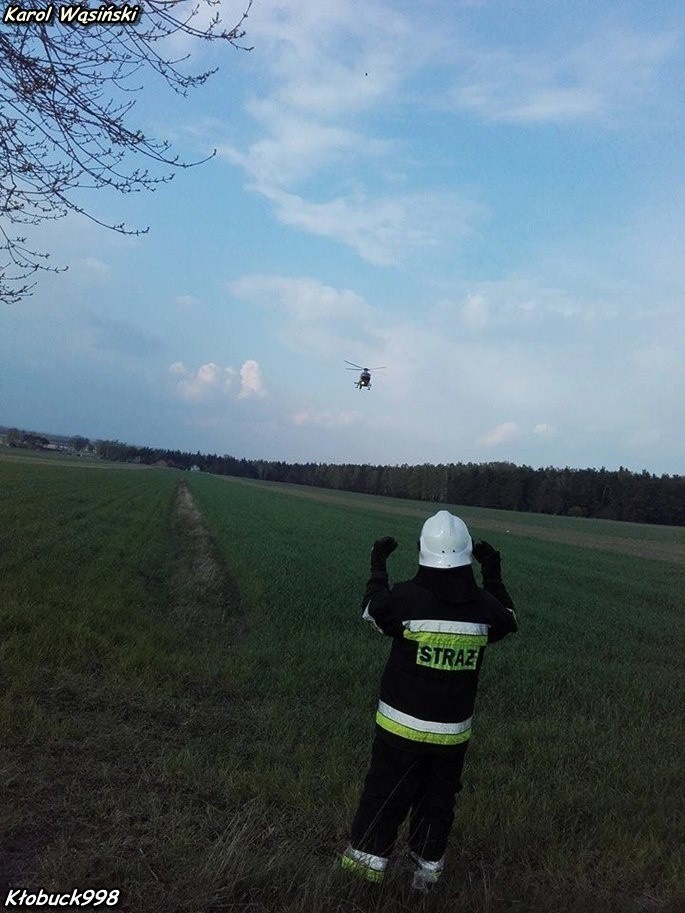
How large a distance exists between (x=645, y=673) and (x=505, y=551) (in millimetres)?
24086

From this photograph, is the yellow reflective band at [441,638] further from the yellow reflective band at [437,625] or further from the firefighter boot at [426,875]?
the firefighter boot at [426,875]

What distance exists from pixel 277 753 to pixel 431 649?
2767mm

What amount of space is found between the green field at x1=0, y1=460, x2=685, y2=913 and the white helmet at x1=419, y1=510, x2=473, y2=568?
1.62 metres

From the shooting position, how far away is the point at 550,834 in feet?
Result: 15.1

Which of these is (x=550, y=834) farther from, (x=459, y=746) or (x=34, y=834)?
(x=34, y=834)

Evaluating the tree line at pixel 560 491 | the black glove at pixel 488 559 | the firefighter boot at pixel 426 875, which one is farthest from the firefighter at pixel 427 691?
the tree line at pixel 560 491

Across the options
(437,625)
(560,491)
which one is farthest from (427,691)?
(560,491)

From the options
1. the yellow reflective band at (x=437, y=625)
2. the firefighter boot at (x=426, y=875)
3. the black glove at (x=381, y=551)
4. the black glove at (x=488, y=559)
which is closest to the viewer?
the yellow reflective band at (x=437, y=625)

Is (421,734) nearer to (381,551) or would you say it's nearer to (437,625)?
(437,625)

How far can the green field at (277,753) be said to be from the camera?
3754 mm

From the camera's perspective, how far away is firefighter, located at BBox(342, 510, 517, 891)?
11.5 feet

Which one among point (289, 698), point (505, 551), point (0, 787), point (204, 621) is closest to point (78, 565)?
point (204, 621)

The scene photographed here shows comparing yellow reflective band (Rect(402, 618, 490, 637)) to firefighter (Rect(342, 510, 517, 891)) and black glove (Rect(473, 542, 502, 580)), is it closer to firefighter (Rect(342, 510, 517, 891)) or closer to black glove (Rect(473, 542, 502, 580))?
firefighter (Rect(342, 510, 517, 891))

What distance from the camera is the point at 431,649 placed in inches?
138
